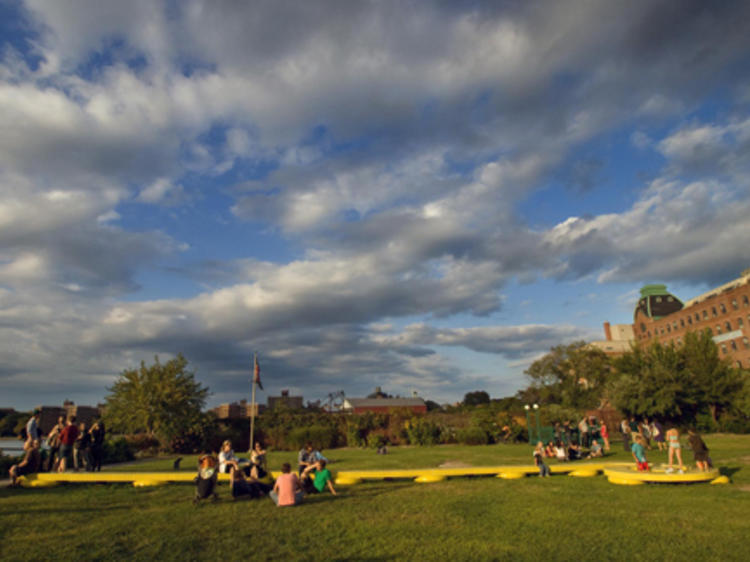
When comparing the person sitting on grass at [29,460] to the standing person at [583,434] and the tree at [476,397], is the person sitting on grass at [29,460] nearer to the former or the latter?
the standing person at [583,434]

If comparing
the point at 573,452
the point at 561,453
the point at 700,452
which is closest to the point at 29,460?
the point at 561,453

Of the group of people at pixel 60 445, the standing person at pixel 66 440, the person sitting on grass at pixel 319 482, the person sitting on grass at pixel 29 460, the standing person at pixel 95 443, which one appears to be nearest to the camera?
the person sitting on grass at pixel 319 482

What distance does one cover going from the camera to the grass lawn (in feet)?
24.4

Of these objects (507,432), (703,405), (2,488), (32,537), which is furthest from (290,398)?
(32,537)

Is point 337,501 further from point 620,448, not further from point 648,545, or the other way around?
point 620,448

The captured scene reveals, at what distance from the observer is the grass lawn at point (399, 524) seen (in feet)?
24.4

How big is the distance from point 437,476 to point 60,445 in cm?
1261

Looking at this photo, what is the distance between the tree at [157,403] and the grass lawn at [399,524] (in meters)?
22.1

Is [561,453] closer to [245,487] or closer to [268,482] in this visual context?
[268,482]

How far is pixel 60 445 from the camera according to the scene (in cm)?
1581

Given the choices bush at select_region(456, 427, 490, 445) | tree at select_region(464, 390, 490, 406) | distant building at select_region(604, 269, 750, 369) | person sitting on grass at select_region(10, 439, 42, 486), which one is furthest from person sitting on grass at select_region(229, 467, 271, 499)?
tree at select_region(464, 390, 490, 406)

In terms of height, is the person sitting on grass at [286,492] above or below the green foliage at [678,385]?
below

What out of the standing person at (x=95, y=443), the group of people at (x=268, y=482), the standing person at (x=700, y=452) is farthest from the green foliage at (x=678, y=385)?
the standing person at (x=95, y=443)

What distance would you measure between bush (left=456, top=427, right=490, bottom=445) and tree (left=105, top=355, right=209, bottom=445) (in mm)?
19482
